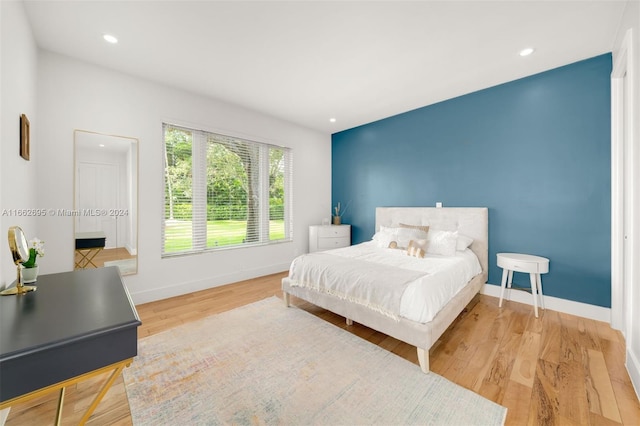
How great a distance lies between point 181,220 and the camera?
3.50 m

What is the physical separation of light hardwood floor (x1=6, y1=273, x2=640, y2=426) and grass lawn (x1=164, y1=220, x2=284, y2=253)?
30.5 inches

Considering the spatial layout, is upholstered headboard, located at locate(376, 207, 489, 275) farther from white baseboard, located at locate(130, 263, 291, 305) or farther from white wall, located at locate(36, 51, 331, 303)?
white baseboard, located at locate(130, 263, 291, 305)

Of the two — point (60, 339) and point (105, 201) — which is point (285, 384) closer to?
point (60, 339)

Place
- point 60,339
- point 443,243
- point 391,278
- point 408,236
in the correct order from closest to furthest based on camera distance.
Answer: point 60,339, point 391,278, point 443,243, point 408,236

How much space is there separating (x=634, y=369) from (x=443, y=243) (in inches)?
69.9

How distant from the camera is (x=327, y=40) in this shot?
238 centimetres

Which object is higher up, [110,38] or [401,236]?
[110,38]

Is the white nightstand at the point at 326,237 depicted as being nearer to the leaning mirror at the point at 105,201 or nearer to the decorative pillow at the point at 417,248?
the decorative pillow at the point at 417,248

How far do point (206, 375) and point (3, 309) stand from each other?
1.21m

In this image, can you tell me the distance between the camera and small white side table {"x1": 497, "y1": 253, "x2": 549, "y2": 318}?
2.77 metres

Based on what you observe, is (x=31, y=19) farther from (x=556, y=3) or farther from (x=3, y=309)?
(x=556, y=3)

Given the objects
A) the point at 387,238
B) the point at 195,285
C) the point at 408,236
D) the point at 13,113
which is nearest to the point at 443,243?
the point at 408,236

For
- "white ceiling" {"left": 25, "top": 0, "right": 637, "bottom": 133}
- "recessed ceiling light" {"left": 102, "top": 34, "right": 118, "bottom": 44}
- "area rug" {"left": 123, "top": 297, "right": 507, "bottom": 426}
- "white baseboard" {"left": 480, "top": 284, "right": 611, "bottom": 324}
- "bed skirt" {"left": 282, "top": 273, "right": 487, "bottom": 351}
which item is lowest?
"area rug" {"left": 123, "top": 297, "right": 507, "bottom": 426}

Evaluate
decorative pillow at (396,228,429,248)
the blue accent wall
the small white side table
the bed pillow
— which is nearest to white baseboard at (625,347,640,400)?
the small white side table
